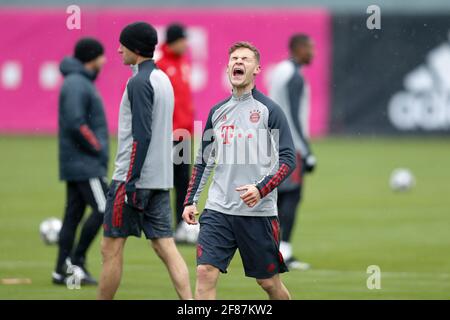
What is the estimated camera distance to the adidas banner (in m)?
30.6

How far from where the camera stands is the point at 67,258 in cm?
1241

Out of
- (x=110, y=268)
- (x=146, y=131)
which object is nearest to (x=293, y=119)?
(x=146, y=131)

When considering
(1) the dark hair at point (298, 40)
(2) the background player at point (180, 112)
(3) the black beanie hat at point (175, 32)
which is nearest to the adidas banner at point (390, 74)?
(2) the background player at point (180, 112)

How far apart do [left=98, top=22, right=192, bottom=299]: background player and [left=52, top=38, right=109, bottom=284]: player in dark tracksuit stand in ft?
6.73

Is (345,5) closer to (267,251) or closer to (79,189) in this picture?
(79,189)

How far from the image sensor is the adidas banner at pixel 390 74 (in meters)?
30.6

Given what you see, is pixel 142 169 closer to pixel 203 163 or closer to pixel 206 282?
pixel 203 163

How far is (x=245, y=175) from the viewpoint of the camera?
9.34 metres

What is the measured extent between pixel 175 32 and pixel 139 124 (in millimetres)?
5569

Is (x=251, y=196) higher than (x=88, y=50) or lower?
lower

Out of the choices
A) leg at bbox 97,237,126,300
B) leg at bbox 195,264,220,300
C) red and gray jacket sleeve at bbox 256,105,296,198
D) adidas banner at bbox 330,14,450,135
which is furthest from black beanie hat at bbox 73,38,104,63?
adidas banner at bbox 330,14,450,135

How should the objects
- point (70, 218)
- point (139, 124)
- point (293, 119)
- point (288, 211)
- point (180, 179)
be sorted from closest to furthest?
point (139, 124) → point (70, 218) → point (293, 119) → point (288, 211) → point (180, 179)

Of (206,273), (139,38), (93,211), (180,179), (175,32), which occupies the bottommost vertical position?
(206,273)

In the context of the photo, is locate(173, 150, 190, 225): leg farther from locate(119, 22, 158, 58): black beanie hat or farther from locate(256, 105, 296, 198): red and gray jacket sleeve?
locate(256, 105, 296, 198): red and gray jacket sleeve
